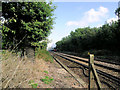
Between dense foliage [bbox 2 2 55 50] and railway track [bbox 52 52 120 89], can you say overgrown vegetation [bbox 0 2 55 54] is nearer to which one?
dense foliage [bbox 2 2 55 50]

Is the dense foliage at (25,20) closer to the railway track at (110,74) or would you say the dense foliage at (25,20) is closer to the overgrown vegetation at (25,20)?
the overgrown vegetation at (25,20)

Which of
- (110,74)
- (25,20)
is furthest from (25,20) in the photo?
(110,74)

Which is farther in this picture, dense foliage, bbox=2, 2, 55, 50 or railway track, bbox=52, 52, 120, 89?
dense foliage, bbox=2, 2, 55, 50

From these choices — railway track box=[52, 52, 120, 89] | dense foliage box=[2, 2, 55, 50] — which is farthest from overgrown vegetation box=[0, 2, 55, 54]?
railway track box=[52, 52, 120, 89]

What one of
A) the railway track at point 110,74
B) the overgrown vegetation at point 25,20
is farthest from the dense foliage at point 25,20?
the railway track at point 110,74

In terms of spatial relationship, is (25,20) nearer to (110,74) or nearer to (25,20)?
(25,20)

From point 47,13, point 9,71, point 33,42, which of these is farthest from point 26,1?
point 9,71

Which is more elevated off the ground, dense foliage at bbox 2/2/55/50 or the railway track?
dense foliage at bbox 2/2/55/50

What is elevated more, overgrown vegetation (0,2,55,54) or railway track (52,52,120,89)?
overgrown vegetation (0,2,55,54)

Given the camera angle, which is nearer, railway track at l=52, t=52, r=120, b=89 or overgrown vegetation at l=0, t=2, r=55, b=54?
railway track at l=52, t=52, r=120, b=89

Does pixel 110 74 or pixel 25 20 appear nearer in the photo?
pixel 110 74

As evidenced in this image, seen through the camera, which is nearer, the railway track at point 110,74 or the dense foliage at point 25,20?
the railway track at point 110,74

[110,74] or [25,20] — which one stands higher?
[25,20]

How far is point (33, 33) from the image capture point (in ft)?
30.6
